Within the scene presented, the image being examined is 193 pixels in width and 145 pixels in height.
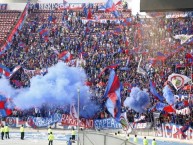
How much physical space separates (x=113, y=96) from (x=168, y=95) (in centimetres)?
470

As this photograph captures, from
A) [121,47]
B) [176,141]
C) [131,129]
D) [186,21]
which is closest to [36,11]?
[121,47]

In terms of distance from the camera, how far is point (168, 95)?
36156 millimetres

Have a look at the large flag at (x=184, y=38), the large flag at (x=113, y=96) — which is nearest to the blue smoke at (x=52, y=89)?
the large flag at (x=113, y=96)

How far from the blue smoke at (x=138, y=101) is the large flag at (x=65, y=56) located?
299 inches

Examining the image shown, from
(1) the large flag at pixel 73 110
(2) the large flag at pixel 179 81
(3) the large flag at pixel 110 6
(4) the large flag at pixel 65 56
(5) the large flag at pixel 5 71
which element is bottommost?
(1) the large flag at pixel 73 110

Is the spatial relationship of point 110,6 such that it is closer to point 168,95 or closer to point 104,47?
point 104,47

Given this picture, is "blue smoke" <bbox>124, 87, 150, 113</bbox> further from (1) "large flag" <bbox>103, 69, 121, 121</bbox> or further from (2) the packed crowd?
(1) "large flag" <bbox>103, 69, 121, 121</bbox>

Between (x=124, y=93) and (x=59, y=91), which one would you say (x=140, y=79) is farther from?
(x=59, y=91)

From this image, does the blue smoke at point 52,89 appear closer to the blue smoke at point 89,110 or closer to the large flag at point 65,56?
the blue smoke at point 89,110

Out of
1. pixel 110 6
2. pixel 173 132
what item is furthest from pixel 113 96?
pixel 110 6

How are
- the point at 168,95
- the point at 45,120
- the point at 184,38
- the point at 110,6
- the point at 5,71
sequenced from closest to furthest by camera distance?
the point at 168,95, the point at 45,120, the point at 184,38, the point at 5,71, the point at 110,6

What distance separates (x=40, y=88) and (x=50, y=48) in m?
5.35

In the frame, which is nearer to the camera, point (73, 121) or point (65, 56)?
point (73, 121)

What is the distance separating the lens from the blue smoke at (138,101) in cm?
3716
